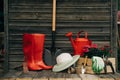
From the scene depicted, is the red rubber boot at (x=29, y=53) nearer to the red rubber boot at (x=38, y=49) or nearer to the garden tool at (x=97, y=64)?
the red rubber boot at (x=38, y=49)

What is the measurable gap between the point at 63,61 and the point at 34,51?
695 millimetres

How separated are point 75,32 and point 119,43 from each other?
3153 millimetres

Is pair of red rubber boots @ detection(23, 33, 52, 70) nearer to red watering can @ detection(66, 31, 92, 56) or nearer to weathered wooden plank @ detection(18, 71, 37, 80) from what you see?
weathered wooden plank @ detection(18, 71, 37, 80)

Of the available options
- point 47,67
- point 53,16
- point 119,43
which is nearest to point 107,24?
point 53,16

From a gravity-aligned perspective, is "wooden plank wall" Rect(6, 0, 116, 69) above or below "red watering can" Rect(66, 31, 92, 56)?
above

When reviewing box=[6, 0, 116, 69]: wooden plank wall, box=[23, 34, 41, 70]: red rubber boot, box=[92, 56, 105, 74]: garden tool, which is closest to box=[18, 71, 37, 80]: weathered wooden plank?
box=[23, 34, 41, 70]: red rubber boot

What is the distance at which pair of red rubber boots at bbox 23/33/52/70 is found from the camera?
308 inches

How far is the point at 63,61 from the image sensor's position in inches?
301

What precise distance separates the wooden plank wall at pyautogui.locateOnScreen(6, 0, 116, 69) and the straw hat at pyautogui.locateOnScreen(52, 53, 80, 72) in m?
1.00

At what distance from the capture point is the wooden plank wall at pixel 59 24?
28.6 ft

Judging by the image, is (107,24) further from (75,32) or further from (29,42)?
(29,42)

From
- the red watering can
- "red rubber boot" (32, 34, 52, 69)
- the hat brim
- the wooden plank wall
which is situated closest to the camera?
the hat brim

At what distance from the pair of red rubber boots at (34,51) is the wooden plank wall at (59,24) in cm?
82

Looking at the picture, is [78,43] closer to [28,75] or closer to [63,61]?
[63,61]
